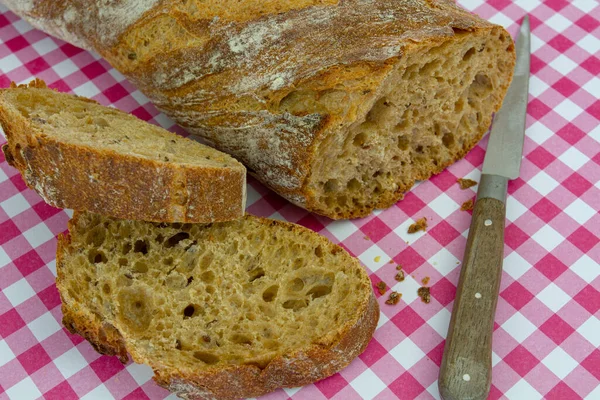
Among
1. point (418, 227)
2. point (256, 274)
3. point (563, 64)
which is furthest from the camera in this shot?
point (563, 64)

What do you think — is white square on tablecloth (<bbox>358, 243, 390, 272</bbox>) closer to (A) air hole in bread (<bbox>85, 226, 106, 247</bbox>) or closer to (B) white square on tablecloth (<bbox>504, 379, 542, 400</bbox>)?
(B) white square on tablecloth (<bbox>504, 379, 542, 400</bbox>)

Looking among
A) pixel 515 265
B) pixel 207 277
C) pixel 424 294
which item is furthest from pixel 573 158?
pixel 207 277

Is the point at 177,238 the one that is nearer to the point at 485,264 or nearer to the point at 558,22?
the point at 485,264

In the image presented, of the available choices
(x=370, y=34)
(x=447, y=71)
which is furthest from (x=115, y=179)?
(x=447, y=71)

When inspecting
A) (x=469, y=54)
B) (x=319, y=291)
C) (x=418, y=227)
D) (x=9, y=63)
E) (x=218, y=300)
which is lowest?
(x=418, y=227)

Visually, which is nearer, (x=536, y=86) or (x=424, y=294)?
(x=424, y=294)

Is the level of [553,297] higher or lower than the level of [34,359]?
lower

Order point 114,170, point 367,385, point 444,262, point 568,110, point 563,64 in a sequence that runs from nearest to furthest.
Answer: point 114,170 → point 367,385 → point 444,262 → point 568,110 → point 563,64
